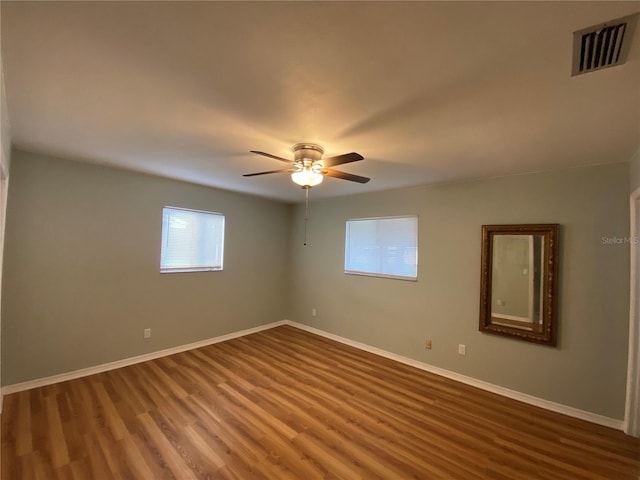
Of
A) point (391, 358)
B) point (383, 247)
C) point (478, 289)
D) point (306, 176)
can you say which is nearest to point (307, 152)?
point (306, 176)

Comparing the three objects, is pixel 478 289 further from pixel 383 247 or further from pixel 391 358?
pixel 391 358

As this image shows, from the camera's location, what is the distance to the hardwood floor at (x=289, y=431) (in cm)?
186

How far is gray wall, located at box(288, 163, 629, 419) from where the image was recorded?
246cm

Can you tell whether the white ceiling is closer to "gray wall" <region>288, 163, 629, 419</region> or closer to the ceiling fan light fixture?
the ceiling fan light fixture

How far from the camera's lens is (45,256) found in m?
2.80

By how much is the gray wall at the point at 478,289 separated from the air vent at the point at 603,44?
1902 mm

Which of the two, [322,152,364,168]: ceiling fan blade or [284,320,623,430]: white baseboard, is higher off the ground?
[322,152,364,168]: ceiling fan blade

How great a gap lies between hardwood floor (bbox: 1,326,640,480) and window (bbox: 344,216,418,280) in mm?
1409

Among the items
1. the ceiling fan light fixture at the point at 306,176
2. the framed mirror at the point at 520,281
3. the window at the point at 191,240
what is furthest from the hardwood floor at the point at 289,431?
the ceiling fan light fixture at the point at 306,176

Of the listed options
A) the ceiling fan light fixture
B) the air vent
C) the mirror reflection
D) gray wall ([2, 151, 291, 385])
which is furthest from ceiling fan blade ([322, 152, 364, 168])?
gray wall ([2, 151, 291, 385])

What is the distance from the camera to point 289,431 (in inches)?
87.6

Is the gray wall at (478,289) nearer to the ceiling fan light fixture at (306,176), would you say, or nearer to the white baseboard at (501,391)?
the white baseboard at (501,391)

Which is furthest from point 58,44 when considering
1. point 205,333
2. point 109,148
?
point 205,333

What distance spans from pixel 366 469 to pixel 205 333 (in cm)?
304
